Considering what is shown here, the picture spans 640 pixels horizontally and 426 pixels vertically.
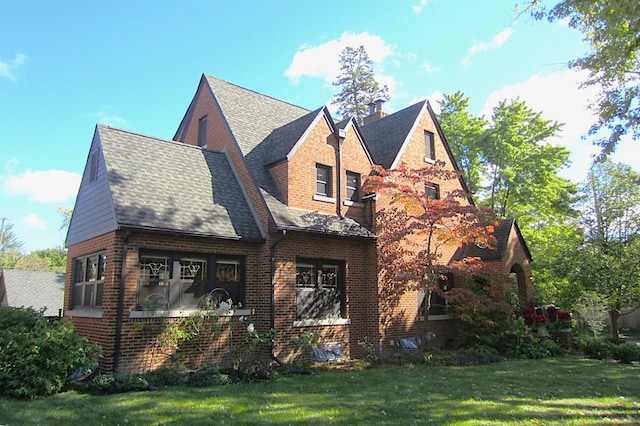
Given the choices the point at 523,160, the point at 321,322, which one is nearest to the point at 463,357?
the point at 321,322

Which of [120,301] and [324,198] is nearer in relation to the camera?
[120,301]

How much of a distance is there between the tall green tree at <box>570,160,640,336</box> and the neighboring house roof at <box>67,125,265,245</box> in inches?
608

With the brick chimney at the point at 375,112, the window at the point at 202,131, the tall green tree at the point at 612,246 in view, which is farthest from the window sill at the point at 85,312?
the tall green tree at the point at 612,246

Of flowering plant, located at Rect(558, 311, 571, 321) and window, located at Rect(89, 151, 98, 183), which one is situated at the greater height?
window, located at Rect(89, 151, 98, 183)

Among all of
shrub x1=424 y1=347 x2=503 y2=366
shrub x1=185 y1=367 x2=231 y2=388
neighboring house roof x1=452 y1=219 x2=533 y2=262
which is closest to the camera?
shrub x1=185 y1=367 x2=231 y2=388

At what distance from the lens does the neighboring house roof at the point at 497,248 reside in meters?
18.1

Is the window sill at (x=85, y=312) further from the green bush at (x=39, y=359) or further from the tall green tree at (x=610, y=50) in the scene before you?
the tall green tree at (x=610, y=50)

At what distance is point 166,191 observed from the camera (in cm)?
1261

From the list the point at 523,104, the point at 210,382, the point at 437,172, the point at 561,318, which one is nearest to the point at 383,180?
the point at 437,172

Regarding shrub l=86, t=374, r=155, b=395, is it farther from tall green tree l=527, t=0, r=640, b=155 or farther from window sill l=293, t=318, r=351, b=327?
tall green tree l=527, t=0, r=640, b=155

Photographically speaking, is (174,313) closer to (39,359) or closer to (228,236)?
(228,236)

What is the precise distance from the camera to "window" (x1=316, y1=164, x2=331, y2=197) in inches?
604

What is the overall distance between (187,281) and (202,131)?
7.76 m

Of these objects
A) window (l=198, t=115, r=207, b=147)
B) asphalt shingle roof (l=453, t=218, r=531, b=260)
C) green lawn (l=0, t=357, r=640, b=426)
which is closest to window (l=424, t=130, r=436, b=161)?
asphalt shingle roof (l=453, t=218, r=531, b=260)
